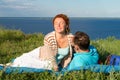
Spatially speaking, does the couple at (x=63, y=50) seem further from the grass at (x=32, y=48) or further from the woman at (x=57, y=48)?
the grass at (x=32, y=48)

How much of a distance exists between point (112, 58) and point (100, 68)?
1471 millimetres

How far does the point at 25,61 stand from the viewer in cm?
723

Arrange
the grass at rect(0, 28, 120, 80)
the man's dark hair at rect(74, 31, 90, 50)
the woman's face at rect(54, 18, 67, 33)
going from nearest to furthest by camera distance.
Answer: the grass at rect(0, 28, 120, 80)
the woman's face at rect(54, 18, 67, 33)
the man's dark hair at rect(74, 31, 90, 50)

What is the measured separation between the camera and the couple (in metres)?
6.93

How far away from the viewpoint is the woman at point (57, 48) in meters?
6.92

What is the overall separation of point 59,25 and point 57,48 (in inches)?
17.0

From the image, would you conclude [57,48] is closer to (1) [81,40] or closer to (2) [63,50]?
(2) [63,50]

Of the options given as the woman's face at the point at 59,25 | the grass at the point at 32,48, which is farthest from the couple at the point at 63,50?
the grass at the point at 32,48

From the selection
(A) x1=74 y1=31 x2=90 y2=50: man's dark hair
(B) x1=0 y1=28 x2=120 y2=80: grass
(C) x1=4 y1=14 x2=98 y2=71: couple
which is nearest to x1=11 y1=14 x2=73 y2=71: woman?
(C) x1=4 y1=14 x2=98 y2=71: couple

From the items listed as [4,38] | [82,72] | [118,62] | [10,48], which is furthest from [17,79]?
[4,38]

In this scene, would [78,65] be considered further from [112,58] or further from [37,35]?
[37,35]

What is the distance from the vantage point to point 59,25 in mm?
6891

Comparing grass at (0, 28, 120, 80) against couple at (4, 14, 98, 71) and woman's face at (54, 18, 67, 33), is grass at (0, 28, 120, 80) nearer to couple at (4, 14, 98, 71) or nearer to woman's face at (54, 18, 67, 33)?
couple at (4, 14, 98, 71)

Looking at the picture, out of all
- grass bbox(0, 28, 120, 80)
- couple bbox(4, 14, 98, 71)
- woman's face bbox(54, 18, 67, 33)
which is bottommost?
grass bbox(0, 28, 120, 80)
